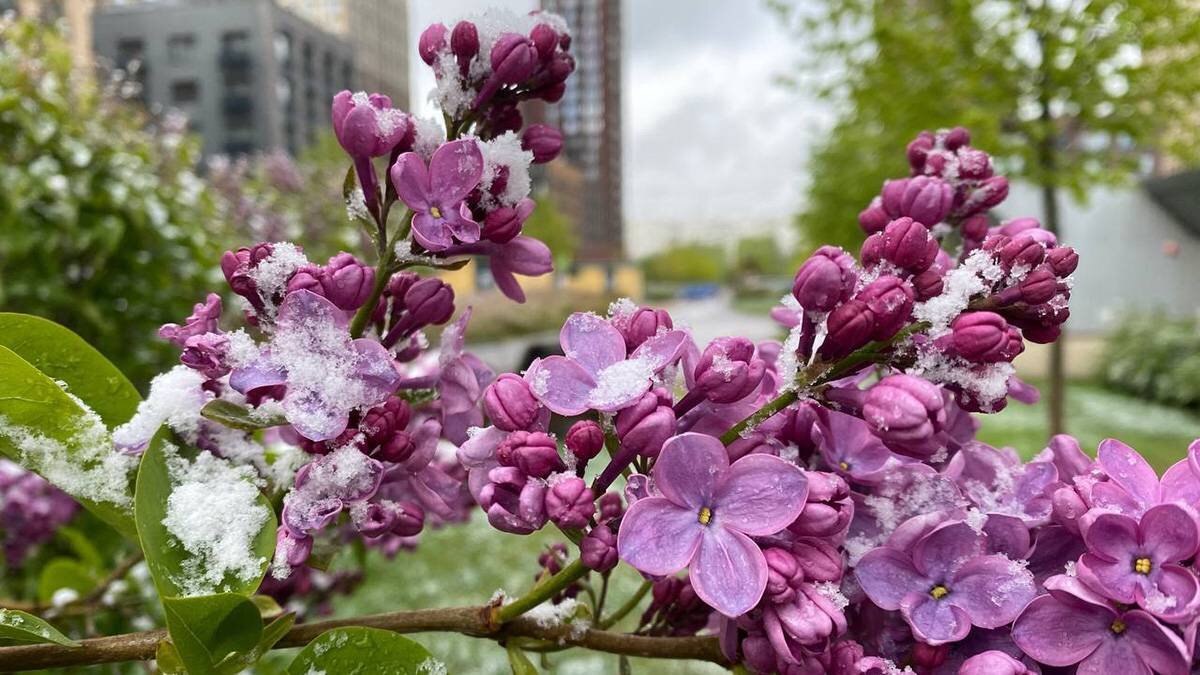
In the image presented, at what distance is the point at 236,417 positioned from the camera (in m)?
0.40

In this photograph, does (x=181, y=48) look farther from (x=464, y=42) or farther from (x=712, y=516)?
(x=712, y=516)

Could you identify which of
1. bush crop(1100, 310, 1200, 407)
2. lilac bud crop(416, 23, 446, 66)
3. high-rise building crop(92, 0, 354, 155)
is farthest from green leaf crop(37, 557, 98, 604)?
high-rise building crop(92, 0, 354, 155)

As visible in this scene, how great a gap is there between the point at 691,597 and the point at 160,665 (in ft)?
0.91

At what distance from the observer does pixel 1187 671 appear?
317 millimetres

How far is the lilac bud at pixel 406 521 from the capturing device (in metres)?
0.42

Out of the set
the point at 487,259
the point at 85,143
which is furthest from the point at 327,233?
the point at 487,259

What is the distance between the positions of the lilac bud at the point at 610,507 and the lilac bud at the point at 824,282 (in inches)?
5.4

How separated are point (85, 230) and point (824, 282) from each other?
203cm

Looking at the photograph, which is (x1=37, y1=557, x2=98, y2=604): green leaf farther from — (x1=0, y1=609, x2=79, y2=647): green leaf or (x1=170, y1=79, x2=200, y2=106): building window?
(x1=170, y1=79, x2=200, y2=106): building window

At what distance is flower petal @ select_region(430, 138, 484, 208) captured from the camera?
0.41 metres

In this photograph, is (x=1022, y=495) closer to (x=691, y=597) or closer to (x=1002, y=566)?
(x=1002, y=566)

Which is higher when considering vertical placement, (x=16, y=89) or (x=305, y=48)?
(x=305, y=48)

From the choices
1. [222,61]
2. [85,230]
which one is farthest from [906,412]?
[222,61]

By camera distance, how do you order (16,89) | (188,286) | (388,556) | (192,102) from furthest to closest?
1. (192,102)
2. (188,286)
3. (16,89)
4. (388,556)
